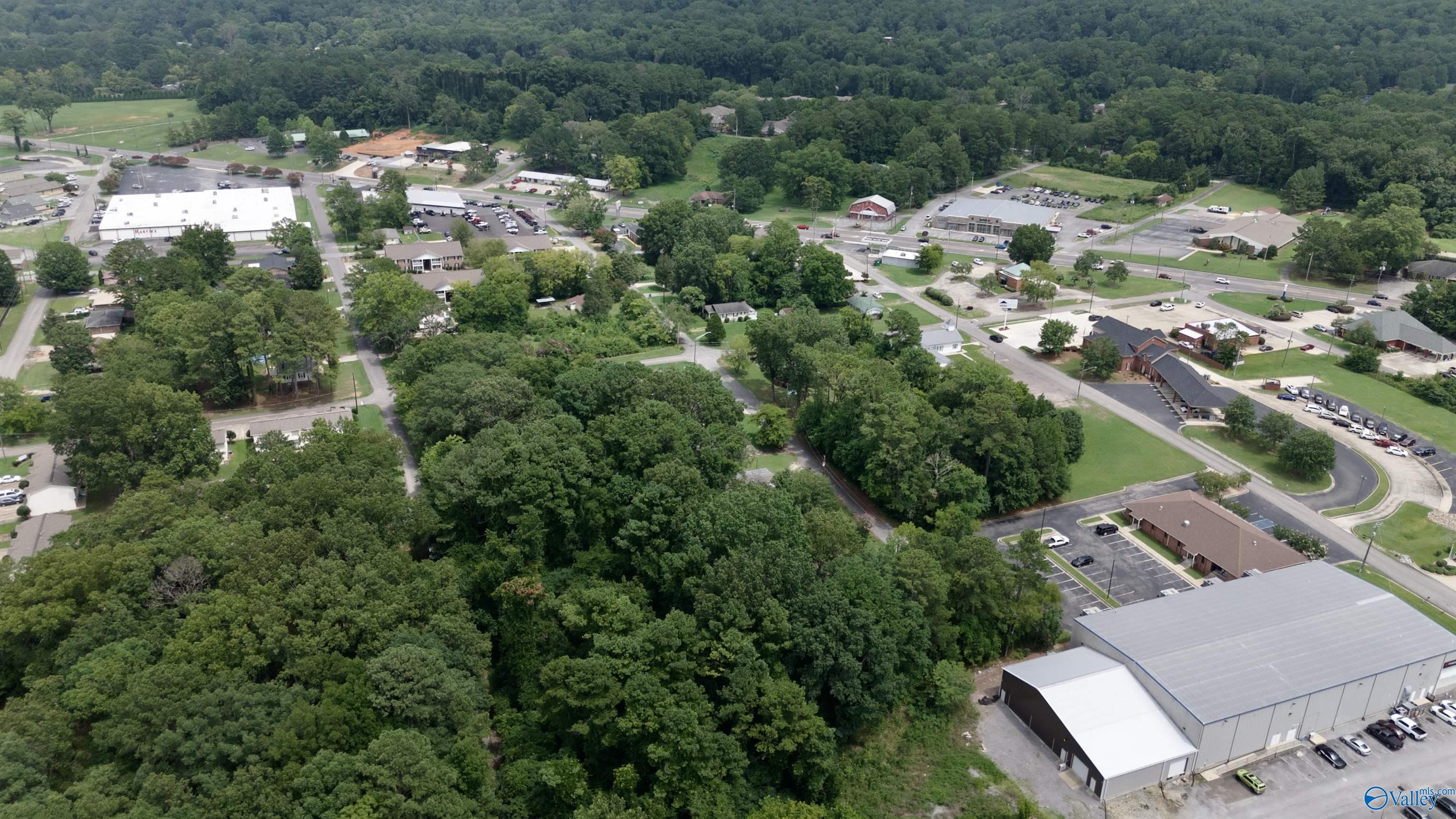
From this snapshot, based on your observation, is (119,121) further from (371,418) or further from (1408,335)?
(1408,335)

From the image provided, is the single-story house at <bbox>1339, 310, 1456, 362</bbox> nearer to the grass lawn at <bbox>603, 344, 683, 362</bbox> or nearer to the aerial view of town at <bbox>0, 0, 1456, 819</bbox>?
the aerial view of town at <bbox>0, 0, 1456, 819</bbox>

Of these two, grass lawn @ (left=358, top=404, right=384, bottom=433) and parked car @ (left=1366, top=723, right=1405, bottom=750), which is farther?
grass lawn @ (left=358, top=404, right=384, bottom=433)

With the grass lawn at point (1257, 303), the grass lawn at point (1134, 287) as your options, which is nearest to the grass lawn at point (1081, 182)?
the grass lawn at point (1134, 287)

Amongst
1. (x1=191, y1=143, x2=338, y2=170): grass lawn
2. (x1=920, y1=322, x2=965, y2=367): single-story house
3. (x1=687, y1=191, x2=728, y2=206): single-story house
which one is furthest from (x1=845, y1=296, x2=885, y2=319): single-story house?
(x1=191, y1=143, x2=338, y2=170): grass lawn

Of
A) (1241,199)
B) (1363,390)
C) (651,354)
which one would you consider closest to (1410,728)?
(1363,390)

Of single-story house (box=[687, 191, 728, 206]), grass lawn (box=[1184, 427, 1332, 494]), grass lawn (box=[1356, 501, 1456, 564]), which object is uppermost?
single-story house (box=[687, 191, 728, 206])

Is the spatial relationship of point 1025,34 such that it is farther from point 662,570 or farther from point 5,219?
point 662,570

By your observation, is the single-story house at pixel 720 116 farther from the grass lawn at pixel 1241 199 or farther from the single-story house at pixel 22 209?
the single-story house at pixel 22 209
